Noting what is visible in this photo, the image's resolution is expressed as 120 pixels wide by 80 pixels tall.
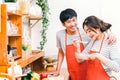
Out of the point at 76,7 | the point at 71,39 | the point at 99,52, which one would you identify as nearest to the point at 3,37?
the point at 99,52

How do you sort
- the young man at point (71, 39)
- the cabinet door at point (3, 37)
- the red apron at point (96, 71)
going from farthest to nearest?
the young man at point (71, 39) → the red apron at point (96, 71) → the cabinet door at point (3, 37)

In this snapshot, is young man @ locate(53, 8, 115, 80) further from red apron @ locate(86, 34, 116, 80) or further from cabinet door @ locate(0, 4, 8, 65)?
cabinet door @ locate(0, 4, 8, 65)

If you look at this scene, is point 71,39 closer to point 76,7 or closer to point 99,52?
point 99,52

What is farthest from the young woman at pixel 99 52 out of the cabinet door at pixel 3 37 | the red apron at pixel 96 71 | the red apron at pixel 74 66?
the cabinet door at pixel 3 37

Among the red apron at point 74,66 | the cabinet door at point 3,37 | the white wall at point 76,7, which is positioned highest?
the white wall at point 76,7

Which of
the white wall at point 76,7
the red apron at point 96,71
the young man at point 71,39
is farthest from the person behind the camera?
the white wall at point 76,7

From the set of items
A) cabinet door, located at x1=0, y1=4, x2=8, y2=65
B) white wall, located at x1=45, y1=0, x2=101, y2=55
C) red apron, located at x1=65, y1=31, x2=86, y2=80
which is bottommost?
red apron, located at x1=65, y1=31, x2=86, y2=80

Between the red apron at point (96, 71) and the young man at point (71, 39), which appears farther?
the young man at point (71, 39)

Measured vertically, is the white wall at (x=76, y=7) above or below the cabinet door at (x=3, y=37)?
above

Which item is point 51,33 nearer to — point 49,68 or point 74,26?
point 49,68

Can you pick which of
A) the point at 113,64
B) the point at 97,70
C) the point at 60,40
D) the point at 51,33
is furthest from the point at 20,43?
the point at 51,33

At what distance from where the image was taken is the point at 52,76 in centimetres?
242

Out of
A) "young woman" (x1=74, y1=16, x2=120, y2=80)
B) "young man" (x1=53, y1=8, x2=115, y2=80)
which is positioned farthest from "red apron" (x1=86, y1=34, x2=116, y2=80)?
"young man" (x1=53, y1=8, x2=115, y2=80)

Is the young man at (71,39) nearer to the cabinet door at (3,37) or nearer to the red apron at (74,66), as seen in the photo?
the red apron at (74,66)
